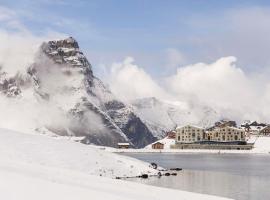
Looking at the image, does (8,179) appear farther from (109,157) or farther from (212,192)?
(109,157)

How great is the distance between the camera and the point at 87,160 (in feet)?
230

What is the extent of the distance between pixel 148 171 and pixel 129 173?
759cm

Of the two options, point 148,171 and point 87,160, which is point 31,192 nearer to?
point 87,160

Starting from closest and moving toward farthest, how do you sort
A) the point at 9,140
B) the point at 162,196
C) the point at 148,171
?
the point at 162,196, the point at 9,140, the point at 148,171

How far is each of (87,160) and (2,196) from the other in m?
48.5

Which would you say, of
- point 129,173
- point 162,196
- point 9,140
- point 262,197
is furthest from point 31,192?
point 129,173

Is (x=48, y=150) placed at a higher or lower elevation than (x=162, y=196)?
higher

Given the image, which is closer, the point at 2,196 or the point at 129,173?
the point at 2,196

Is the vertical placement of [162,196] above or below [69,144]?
below

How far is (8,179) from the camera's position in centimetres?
2506

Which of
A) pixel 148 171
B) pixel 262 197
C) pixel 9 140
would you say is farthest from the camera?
pixel 148 171

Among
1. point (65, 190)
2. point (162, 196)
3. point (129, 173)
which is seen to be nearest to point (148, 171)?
point (129, 173)

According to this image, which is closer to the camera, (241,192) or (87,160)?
(241,192)

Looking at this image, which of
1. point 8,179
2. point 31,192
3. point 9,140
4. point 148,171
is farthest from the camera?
point 148,171
